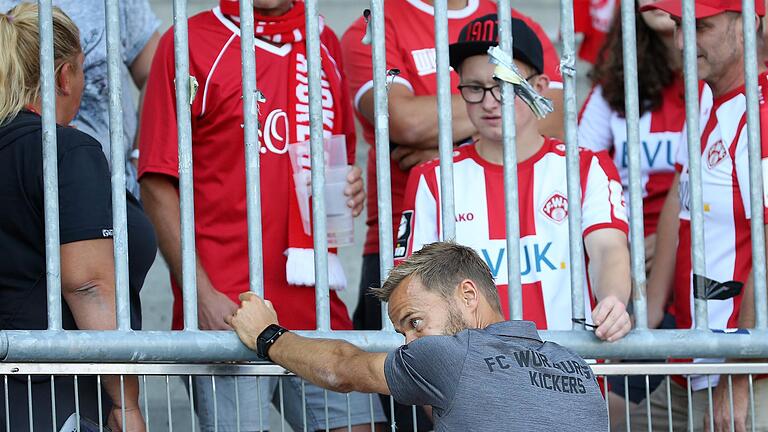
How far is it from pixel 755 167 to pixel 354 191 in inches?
45.2

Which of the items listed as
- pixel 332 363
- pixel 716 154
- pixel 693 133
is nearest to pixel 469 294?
pixel 332 363

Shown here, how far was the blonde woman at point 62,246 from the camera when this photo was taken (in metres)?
3.01

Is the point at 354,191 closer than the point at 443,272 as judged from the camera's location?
No

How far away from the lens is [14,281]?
3062 millimetres

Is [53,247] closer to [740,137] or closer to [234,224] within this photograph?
[234,224]

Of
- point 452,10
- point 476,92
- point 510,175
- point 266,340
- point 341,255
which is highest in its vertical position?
point 452,10

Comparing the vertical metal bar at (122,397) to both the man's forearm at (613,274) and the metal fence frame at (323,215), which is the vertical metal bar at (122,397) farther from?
the man's forearm at (613,274)

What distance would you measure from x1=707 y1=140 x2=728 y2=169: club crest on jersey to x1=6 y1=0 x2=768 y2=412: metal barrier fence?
0.52m

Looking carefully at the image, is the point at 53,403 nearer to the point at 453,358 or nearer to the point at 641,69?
the point at 453,358

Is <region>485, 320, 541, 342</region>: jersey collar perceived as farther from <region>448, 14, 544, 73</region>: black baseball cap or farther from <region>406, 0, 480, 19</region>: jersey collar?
<region>406, 0, 480, 19</region>: jersey collar

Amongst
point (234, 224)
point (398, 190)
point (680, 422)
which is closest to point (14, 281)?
point (234, 224)

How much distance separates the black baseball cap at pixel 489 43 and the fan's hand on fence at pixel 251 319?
3.84 ft

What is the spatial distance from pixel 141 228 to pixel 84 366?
1.37 feet

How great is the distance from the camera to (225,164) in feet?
12.9
